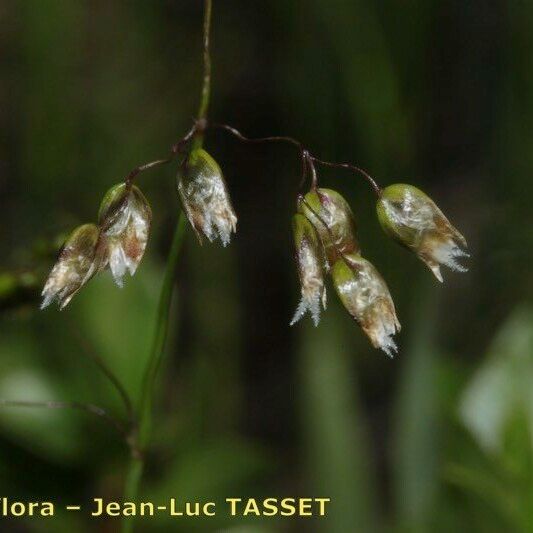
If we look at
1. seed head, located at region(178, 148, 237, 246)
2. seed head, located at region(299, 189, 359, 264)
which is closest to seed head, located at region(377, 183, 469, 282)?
seed head, located at region(299, 189, 359, 264)

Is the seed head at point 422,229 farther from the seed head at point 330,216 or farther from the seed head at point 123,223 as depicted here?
the seed head at point 123,223

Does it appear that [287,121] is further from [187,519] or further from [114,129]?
[187,519]

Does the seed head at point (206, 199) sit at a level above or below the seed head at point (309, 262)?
above

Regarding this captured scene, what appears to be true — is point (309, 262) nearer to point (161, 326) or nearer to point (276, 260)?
point (161, 326)

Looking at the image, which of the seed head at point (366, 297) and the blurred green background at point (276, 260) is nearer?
the seed head at point (366, 297)

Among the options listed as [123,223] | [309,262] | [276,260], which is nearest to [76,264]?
[123,223]

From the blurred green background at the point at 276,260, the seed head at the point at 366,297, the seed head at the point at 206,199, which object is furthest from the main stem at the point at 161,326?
the blurred green background at the point at 276,260
